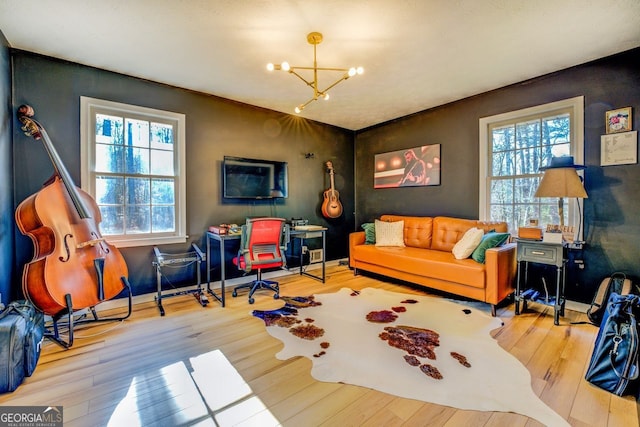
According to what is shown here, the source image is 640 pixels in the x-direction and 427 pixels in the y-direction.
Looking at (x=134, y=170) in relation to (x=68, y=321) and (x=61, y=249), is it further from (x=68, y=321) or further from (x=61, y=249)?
(x=68, y=321)

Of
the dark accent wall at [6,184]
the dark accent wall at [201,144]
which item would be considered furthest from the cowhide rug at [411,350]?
the dark accent wall at [6,184]

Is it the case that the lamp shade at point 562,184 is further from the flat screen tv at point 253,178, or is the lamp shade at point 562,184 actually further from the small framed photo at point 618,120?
the flat screen tv at point 253,178

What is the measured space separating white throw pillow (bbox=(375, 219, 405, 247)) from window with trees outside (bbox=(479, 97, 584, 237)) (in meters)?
1.08

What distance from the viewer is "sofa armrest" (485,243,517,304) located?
266cm

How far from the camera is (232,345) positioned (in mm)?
2150

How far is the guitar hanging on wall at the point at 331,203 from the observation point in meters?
4.68

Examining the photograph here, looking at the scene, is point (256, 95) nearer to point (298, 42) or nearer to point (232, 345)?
point (298, 42)

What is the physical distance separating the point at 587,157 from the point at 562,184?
65cm

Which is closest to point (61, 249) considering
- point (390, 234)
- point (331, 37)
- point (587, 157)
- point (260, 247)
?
point (260, 247)

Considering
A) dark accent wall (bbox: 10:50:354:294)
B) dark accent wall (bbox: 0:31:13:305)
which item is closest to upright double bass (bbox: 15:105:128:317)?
dark accent wall (bbox: 0:31:13:305)

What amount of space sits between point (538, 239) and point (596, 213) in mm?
716

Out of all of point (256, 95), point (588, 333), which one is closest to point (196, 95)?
point (256, 95)

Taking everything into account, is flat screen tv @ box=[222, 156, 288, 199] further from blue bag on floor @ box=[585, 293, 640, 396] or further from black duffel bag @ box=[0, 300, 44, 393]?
blue bag on floor @ box=[585, 293, 640, 396]

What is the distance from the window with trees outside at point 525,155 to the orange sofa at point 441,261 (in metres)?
0.37
